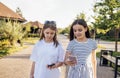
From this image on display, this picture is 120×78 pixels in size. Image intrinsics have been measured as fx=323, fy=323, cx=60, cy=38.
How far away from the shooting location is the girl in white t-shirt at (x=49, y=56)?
14.9ft

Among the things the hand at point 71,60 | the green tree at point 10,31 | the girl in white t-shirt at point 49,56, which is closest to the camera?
the hand at point 71,60

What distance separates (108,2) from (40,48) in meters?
22.9

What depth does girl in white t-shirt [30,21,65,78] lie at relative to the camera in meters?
4.54

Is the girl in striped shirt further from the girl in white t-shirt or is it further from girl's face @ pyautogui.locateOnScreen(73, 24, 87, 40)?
the girl in white t-shirt

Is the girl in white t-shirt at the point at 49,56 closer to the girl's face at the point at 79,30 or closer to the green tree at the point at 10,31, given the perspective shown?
the girl's face at the point at 79,30

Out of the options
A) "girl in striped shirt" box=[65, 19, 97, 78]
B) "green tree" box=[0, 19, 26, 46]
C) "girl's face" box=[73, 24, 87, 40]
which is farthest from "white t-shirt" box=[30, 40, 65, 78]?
"green tree" box=[0, 19, 26, 46]

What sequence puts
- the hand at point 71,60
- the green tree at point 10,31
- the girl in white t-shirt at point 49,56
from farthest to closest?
the green tree at point 10,31 < the girl in white t-shirt at point 49,56 < the hand at point 71,60

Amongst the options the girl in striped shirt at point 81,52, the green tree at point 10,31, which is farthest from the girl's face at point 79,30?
the green tree at point 10,31

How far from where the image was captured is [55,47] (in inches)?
181

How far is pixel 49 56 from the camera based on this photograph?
4.54 meters

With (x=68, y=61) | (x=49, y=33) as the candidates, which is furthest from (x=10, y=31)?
(x=68, y=61)

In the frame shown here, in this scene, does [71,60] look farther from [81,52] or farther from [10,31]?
[10,31]

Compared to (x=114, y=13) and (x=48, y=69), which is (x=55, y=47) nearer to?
(x=48, y=69)

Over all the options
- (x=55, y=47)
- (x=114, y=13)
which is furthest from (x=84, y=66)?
(x=114, y=13)
